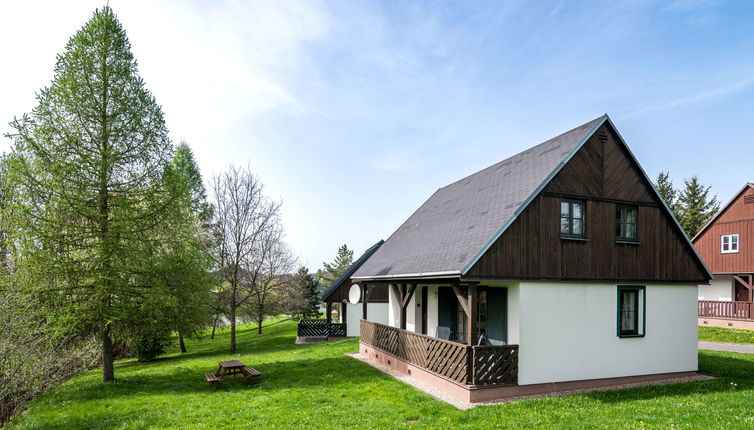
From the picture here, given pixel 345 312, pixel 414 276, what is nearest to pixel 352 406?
pixel 414 276

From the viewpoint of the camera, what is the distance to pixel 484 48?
1370 centimetres

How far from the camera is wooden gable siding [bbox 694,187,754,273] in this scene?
26.9 metres

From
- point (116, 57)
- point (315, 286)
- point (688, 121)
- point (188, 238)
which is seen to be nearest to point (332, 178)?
point (188, 238)

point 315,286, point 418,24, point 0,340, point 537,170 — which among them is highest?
point 418,24

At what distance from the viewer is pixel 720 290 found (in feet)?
97.5

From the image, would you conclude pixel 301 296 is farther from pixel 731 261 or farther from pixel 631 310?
pixel 731 261

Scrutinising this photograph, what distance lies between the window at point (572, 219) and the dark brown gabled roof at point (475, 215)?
3.47 feet

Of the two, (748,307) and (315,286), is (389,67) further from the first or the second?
(315,286)

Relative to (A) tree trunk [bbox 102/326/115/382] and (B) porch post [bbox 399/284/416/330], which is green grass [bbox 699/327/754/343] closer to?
(B) porch post [bbox 399/284/416/330]

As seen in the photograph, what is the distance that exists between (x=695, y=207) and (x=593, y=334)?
136 feet

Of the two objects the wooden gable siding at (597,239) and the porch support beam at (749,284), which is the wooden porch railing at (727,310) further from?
the wooden gable siding at (597,239)

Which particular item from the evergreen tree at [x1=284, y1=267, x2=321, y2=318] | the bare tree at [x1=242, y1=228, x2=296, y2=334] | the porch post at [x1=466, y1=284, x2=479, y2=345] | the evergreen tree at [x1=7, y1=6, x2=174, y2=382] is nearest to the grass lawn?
the porch post at [x1=466, y1=284, x2=479, y2=345]

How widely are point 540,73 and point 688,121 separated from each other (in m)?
6.16

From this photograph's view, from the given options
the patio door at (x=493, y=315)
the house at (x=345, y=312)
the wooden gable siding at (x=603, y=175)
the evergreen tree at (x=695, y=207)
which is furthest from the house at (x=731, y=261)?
the patio door at (x=493, y=315)
